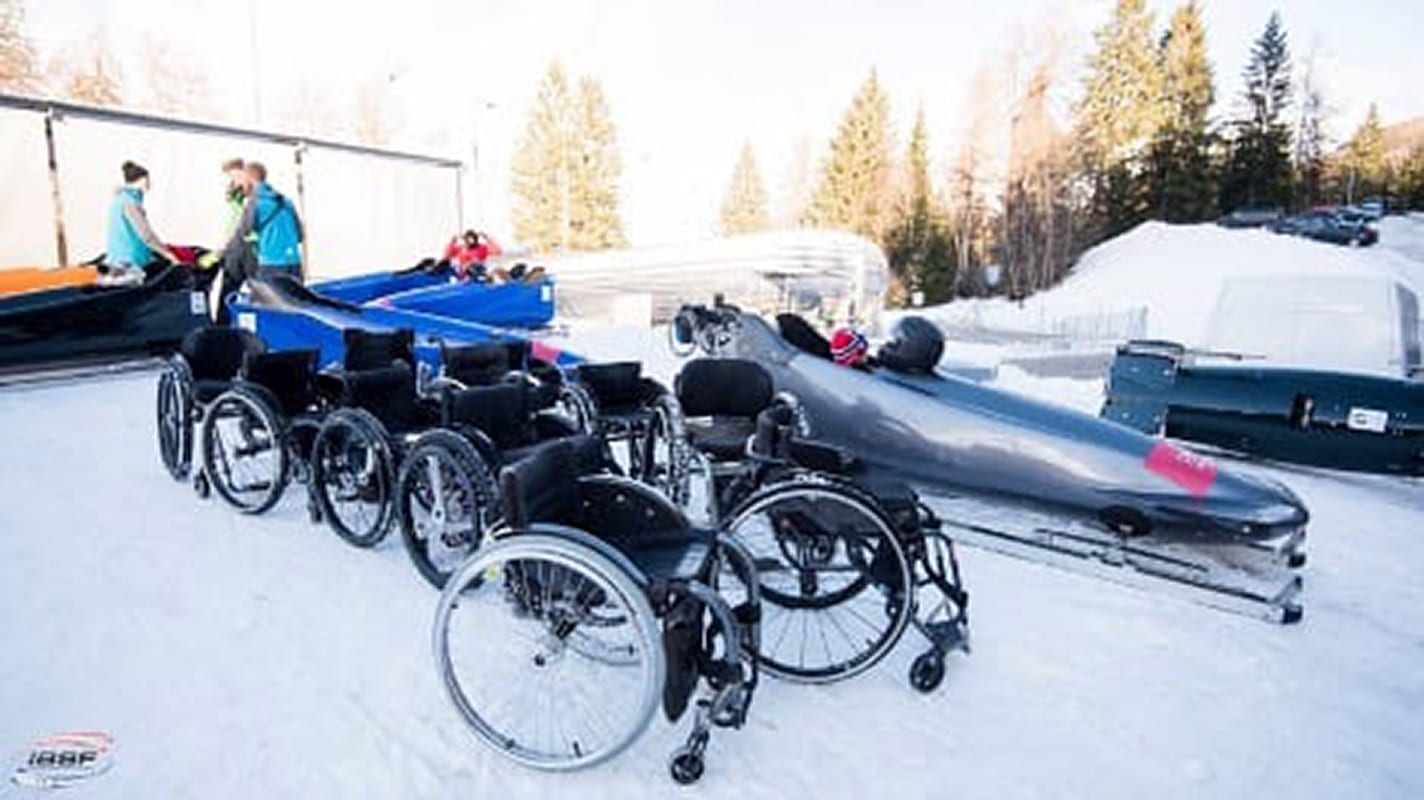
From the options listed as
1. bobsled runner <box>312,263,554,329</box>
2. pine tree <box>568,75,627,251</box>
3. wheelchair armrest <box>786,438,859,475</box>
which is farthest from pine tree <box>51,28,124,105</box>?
wheelchair armrest <box>786,438,859,475</box>

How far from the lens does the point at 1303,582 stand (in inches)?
101

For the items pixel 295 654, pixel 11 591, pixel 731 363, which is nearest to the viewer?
pixel 295 654

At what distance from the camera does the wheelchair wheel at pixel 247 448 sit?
2.78m

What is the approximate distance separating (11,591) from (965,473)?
9.92 feet

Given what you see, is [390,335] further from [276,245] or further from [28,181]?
[28,181]

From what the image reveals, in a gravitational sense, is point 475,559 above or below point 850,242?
below

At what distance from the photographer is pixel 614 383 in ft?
11.0

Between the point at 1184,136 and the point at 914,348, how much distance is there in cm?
2698

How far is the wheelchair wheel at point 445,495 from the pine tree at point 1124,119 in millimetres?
26417

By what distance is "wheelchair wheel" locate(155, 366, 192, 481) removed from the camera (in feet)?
10.4

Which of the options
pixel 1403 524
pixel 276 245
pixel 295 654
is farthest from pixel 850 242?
pixel 295 654

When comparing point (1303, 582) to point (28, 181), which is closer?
point (1303, 582)

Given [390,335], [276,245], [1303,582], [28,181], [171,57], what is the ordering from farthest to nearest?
1. [171,57]
2. [28,181]
3. [276,245]
4. [390,335]
5. [1303,582]
